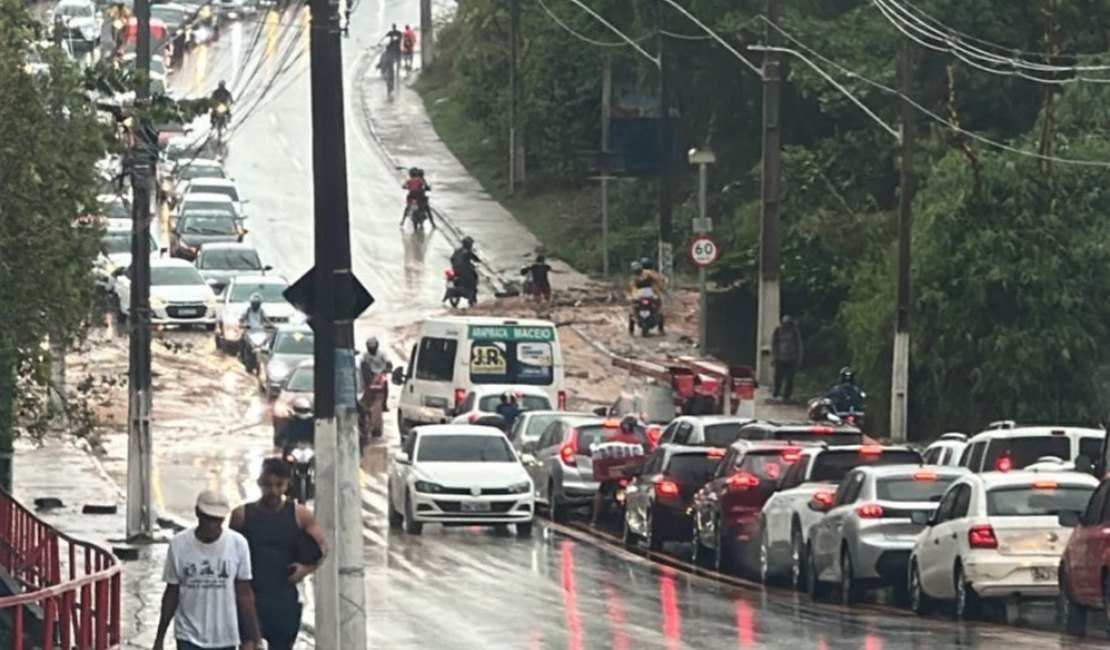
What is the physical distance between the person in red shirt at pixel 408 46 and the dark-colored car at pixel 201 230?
28187 mm

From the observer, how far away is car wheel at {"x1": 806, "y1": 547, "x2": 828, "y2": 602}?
97.8 ft

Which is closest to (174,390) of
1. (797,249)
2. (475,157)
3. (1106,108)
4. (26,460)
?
(26,460)

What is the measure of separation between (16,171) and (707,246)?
1194 inches

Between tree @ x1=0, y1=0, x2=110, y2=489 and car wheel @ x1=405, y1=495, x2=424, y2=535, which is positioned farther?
car wheel @ x1=405, y1=495, x2=424, y2=535

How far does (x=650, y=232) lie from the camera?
67.6 metres

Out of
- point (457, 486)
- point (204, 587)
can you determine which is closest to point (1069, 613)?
point (204, 587)

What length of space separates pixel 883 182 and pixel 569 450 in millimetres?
22566

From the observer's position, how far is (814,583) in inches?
1180

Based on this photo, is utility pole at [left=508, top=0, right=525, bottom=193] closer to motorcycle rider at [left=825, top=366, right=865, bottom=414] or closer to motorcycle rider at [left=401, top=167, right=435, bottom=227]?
motorcycle rider at [left=401, top=167, right=435, bottom=227]

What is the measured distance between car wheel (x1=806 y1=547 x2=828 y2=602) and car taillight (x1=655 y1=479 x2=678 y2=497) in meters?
5.35

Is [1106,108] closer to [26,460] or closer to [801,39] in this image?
[801,39]

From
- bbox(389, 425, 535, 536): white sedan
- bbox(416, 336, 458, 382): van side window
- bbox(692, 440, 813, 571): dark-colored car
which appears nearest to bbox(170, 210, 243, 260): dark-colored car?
bbox(416, 336, 458, 382): van side window

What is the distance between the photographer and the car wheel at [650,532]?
35750 millimetres

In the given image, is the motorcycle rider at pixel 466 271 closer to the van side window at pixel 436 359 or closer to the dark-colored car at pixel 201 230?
the dark-colored car at pixel 201 230
